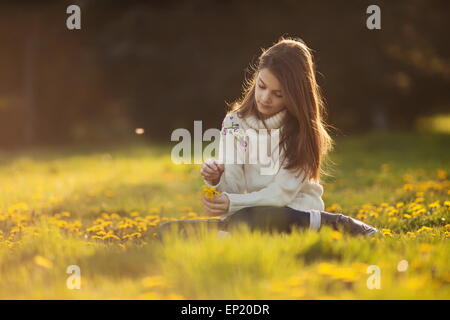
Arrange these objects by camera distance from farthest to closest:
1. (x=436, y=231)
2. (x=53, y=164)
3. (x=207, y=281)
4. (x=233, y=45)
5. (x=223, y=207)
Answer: (x=233, y=45) → (x=53, y=164) → (x=436, y=231) → (x=223, y=207) → (x=207, y=281)

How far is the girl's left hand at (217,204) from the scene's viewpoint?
3.90 m

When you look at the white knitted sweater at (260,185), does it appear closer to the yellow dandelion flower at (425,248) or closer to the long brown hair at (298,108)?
the long brown hair at (298,108)

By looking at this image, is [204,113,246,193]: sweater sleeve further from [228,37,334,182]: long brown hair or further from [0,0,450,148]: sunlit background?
[0,0,450,148]: sunlit background

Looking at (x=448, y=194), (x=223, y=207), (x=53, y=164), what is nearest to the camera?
(x=223, y=207)

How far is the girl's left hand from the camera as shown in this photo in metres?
3.90

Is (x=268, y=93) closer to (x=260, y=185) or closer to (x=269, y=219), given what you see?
(x=260, y=185)

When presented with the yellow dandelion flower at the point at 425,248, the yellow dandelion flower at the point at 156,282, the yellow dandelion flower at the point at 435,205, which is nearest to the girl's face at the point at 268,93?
the yellow dandelion flower at the point at 425,248

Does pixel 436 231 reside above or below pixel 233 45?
below

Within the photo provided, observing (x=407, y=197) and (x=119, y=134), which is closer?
(x=407, y=197)

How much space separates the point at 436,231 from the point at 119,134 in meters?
15.7
